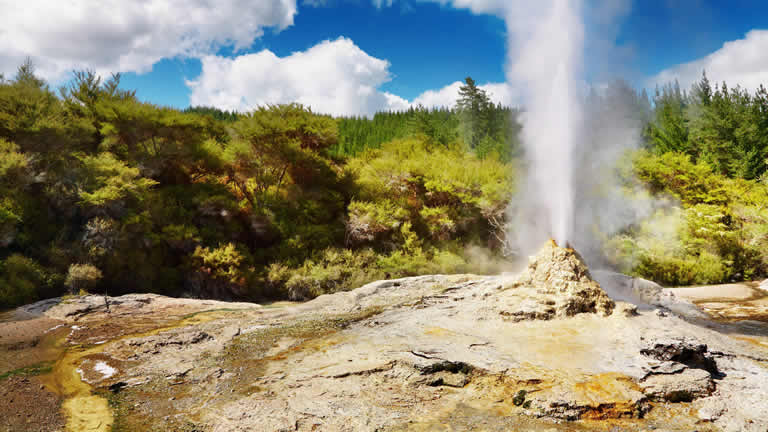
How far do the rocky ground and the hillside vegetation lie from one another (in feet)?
16.6

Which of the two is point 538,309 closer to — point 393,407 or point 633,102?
point 393,407

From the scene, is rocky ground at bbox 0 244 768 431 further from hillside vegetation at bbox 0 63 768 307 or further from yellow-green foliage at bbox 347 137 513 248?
yellow-green foliage at bbox 347 137 513 248

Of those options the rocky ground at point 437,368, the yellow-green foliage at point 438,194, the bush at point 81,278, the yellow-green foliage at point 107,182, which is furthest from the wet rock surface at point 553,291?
the yellow-green foliage at point 107,182

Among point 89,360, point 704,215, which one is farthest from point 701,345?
point 704,215

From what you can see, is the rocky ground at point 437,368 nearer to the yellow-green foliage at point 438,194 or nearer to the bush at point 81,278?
the bush at point 81,278

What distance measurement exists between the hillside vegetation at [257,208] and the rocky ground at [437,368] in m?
5.07

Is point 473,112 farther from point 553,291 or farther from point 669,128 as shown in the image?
point 553,291

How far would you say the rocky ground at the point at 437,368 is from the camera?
422 cm

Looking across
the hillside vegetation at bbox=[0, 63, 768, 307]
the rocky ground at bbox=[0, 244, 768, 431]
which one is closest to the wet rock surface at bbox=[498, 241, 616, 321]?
the rocky ground at bbox=[0, 244, 768, 431]

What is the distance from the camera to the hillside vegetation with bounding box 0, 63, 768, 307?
12.1 metres

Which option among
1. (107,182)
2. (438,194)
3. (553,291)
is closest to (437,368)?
(553,291)

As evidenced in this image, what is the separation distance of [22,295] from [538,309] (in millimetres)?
12429

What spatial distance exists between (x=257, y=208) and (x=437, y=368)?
11372 millimetres

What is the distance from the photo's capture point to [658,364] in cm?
481
